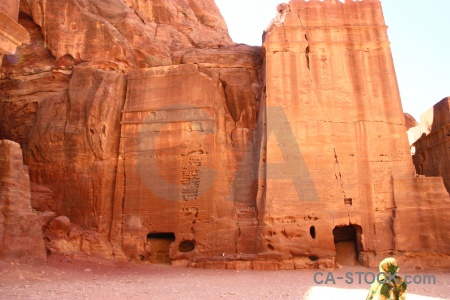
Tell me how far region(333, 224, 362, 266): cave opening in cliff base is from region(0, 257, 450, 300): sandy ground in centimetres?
92

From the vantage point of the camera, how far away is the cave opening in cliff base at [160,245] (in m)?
14.0

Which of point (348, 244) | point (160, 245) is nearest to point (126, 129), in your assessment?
point (160, 245)

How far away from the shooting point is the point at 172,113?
49.4 feet

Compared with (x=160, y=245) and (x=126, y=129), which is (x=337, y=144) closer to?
(x=160, y=245)

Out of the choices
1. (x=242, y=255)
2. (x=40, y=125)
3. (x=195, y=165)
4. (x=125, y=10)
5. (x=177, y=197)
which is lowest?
(x=242, y=255)

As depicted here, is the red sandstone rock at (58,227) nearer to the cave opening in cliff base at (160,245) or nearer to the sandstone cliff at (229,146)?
the sandstone cliff at (229,146)

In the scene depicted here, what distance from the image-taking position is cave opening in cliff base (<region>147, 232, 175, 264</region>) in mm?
13984

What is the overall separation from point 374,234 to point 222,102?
7285 mm

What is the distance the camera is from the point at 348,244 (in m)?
13.9

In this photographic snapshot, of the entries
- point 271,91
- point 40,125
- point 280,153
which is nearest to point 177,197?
point 280,153

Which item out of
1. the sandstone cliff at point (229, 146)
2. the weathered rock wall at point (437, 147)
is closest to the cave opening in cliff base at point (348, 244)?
the sandstone cliff at point (229, 146)

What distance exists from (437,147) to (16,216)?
1516 centimetres

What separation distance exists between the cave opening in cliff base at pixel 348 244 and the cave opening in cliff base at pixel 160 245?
5793 millimetres

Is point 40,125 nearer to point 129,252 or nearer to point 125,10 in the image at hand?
point 129,252
